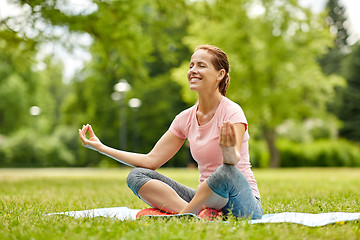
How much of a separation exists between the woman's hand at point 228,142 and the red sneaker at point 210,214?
521 millimetres

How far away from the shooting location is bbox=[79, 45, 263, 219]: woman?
135 inches

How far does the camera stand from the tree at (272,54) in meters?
24.1

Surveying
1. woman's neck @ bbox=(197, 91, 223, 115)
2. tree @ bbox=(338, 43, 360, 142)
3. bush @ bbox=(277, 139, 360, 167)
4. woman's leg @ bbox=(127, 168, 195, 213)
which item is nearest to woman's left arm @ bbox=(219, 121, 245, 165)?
woman's neck @ bbox=(197, 91, 223, 115)

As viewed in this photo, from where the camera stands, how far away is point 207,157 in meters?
3.71

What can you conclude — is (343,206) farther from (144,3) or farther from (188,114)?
(144,3)

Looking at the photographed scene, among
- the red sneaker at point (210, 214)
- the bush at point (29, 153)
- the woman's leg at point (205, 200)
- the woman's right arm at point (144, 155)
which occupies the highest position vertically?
the woman's right arm at point (144, 155)

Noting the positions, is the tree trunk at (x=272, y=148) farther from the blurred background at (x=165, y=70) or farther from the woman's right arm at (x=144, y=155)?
the woman's right arm at (x=144, y=155)

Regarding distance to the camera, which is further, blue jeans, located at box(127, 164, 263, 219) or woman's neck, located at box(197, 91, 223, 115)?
woman's neck, located at box(197, 91, 223, 115)

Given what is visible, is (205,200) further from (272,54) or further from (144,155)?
(272,54)

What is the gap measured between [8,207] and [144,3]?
31.4 feet

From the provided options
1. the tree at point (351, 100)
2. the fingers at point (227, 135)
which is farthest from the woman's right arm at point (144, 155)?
the tree at point (351, 100)

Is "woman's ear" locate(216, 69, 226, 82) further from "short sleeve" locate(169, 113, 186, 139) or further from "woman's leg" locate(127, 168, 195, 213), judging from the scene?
"woman's leg" locate(127, 168, 195, 213)

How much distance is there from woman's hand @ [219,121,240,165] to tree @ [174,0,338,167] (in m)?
21.1

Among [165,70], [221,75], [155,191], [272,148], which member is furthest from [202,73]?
[165,70]
